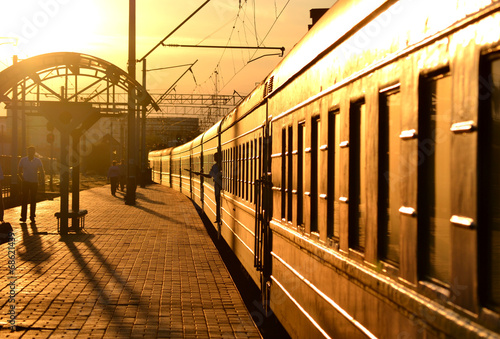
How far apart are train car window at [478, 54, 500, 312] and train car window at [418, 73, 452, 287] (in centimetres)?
27

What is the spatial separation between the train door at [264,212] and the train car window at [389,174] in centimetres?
435

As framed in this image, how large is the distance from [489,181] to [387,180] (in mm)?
1201

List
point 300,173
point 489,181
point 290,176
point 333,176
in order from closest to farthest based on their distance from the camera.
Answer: point 489,181 → point 333,176 → point 300,173 → point 290,176

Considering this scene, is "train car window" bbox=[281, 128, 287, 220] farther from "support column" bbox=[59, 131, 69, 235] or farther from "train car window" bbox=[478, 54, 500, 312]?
"support column" bbox=[59, 131, 69, 235]

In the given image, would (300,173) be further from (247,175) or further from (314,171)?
(247,175)

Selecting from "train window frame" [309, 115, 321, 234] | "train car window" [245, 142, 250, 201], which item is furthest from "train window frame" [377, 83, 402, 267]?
"train car window" [245, 142, 250, 201]

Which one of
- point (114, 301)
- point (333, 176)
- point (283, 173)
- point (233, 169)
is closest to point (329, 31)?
point (333, 176)

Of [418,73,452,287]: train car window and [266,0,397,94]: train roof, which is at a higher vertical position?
[266,0,397,94]: train roof

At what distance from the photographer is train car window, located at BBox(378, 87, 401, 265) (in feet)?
12.3

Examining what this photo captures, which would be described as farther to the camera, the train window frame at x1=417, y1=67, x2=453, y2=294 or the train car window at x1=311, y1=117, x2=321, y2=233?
the train car window at x1=311, y1=117, x2=321, y2=233

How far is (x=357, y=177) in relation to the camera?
15.0 ft

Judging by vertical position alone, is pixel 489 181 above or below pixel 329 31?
below

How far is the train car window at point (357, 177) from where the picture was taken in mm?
4410

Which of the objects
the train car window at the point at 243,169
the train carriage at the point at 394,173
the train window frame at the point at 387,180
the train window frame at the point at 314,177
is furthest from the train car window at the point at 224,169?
the train window frame at the point at 387,180
